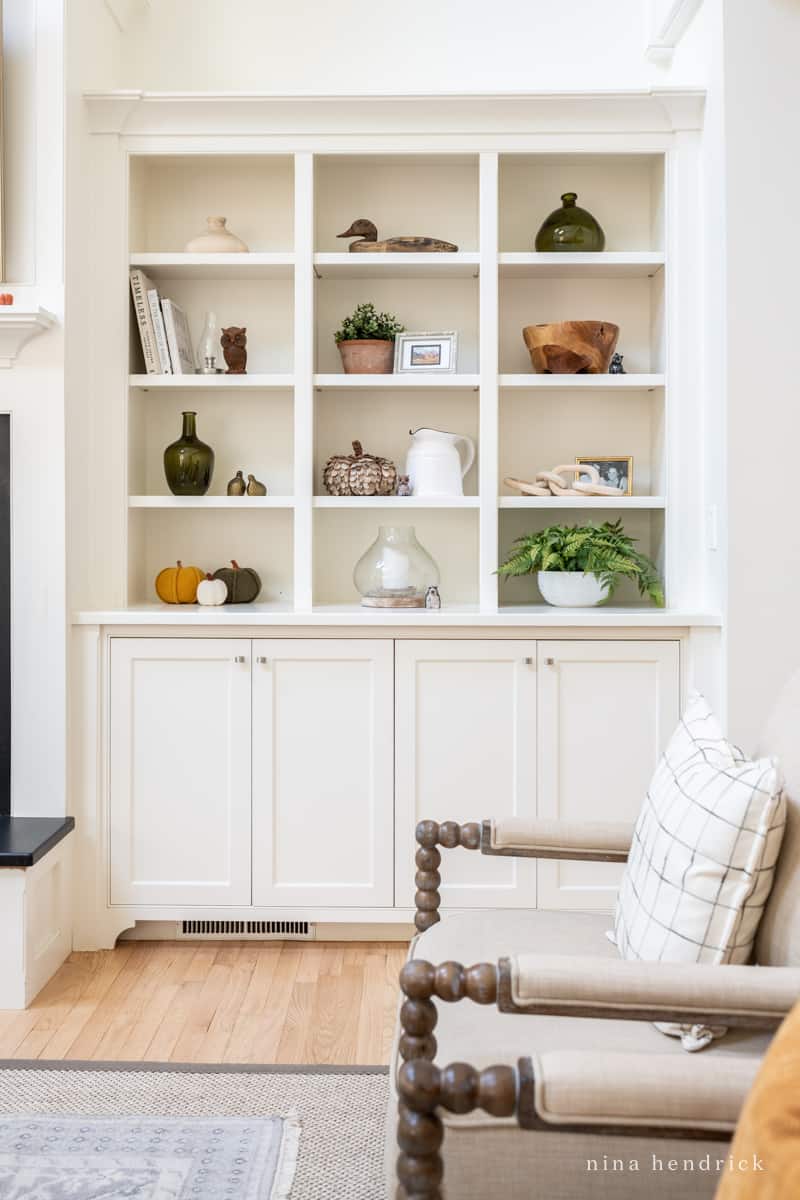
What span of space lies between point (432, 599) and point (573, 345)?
883 mm

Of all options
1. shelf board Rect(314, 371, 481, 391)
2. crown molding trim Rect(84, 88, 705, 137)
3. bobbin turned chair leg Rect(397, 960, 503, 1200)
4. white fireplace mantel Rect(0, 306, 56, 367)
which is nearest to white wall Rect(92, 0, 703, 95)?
crown molding trim Rect(84, 88, 705, 137)

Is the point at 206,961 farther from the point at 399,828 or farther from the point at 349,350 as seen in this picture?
the point at 349,350

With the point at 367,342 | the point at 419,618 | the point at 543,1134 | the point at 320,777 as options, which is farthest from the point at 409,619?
the point at 543,1134

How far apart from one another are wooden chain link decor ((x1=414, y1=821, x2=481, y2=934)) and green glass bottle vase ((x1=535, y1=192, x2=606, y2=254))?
2014mm

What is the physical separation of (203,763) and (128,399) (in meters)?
1.12

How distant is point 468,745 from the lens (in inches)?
115

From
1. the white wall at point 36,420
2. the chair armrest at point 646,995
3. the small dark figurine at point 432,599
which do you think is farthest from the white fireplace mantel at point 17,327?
the chair armrest at point 646,995

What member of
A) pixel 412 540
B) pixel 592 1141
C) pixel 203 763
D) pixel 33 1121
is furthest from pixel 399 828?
pixel 592 1141

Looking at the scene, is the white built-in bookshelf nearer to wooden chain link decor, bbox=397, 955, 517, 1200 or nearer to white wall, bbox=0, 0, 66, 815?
white wall, bbox=0, 0, 66, 815

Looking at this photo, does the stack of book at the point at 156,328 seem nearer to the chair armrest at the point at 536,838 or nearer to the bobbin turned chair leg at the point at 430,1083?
the chair armrest at the point at 536,838

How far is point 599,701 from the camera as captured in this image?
2904 millimetres

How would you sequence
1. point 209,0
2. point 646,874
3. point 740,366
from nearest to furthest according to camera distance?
1. point 646,874
2. point 740,366
3. point 209,0

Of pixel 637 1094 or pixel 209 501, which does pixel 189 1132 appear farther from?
pixel 209 501

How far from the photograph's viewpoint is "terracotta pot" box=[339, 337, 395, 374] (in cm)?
318
